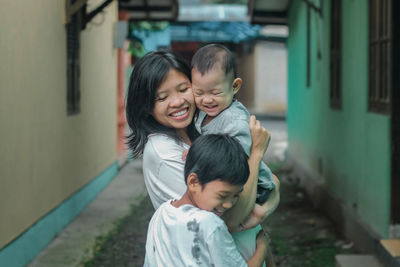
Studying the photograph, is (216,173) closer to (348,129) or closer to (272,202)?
(272,202)

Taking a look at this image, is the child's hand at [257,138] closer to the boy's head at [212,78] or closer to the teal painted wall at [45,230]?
the boy's head at [212,78]

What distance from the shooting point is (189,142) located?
9.27ft

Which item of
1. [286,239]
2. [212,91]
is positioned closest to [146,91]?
[212,91]

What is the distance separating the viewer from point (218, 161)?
7.45ft

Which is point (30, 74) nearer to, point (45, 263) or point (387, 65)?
point (45, 263)

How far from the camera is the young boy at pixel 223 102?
8.54 feet

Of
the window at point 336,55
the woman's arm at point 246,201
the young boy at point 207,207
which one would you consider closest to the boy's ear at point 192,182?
the young boy at point 207,207

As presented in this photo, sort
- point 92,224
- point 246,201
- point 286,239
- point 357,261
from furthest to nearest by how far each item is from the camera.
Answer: point 92,224
point 286,239
point 357,261
point 246,201

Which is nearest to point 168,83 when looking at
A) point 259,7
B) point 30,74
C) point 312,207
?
point 30,74

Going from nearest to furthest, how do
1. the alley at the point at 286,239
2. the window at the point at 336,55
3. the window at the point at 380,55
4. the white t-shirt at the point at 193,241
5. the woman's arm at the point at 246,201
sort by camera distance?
the white t-shirt at the point at 193,241 < the woman's arm at the point at 246,201 < the window at the point at 380,55 < the alley at the point at 286,239 < the window at the point at 336,55

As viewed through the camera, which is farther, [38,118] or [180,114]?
[38,118]

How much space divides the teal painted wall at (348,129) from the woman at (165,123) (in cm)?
347

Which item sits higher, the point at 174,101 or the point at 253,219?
the point at 174,101

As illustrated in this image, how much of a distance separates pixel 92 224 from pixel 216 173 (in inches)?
234
